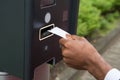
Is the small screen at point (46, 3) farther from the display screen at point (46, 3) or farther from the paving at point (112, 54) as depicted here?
the paving at point (112, 54)

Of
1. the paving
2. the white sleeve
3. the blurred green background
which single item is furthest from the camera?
the blurred green background

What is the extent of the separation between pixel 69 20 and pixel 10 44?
580mm

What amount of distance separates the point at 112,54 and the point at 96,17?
2.47ft

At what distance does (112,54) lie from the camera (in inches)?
248

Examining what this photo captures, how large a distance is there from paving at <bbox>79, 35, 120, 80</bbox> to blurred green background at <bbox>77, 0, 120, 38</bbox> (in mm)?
283

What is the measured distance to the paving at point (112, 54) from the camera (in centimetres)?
562

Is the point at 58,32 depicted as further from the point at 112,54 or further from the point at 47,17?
the point at 112,54

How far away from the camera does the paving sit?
221 inches

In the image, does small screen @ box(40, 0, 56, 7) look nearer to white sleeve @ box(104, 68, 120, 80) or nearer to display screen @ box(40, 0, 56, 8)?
display screen @ box(40, 0, 56, 8)

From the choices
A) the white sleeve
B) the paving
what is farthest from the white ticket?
the paving

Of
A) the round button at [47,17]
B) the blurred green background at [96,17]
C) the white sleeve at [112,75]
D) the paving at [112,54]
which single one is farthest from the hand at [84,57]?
the blurred green background at [96,17]

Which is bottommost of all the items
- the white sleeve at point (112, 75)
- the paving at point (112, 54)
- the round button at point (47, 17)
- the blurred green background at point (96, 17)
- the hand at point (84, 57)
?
the paving at point (112, 54)

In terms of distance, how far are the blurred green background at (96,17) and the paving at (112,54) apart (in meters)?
0.28

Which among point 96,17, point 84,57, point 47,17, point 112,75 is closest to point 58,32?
point 47,17
